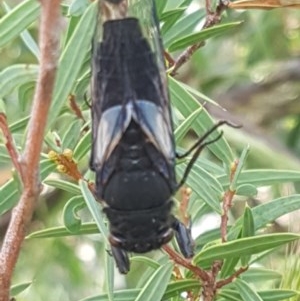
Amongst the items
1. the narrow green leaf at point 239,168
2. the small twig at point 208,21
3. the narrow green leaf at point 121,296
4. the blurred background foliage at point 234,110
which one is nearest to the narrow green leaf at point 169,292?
the narrow green leaf at point 121,296

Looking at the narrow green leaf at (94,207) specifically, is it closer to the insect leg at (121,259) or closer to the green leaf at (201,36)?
the insect leg at (121,259)

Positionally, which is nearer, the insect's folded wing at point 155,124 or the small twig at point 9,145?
the small twig at point 9,145

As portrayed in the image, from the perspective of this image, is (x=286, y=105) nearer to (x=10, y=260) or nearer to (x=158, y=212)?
(x=158, y=212)

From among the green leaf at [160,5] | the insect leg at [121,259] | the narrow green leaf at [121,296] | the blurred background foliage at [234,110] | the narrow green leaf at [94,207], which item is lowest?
the blurred background foliage at [234,110]

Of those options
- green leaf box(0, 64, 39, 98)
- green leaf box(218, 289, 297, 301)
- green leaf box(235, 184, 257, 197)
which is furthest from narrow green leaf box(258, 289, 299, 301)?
green leaf box(0, 64, 39, 98)

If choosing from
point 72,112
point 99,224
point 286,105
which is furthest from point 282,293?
point 286,105

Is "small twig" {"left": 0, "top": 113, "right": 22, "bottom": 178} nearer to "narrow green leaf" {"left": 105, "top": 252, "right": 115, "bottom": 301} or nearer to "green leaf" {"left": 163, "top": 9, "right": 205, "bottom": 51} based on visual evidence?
"narrow green leaf" {"left": 105, "top": 252, "right": 115, "bottom": 301}

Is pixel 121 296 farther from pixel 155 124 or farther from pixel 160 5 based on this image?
pixel 160 5
